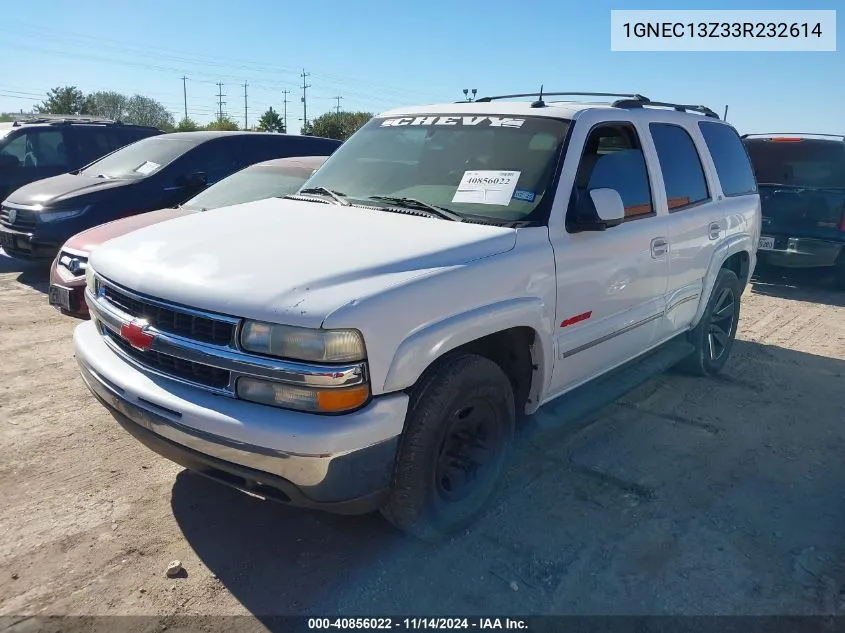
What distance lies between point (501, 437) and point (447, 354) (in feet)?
2.04

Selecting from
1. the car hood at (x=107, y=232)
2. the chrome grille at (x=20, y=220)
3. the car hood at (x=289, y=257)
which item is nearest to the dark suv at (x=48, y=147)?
the chrome grille at (x=20, y=220)

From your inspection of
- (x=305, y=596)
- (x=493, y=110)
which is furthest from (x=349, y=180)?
(x=305, y=596)

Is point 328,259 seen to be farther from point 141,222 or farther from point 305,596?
point 141,222

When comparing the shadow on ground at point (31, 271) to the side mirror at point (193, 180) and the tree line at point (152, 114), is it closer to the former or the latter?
the side mirror at point (193, 180)

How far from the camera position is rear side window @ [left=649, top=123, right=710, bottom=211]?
4320 millimetres

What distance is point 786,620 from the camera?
2.69m

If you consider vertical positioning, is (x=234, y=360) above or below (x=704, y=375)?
above

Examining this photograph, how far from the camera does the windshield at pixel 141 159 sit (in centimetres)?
805

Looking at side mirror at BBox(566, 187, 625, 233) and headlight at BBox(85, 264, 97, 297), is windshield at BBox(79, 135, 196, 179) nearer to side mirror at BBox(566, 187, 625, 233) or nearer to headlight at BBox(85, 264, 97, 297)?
headlight at BBox(85, 264, 97, 297)

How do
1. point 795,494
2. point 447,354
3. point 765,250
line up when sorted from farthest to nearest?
point 765,250 → point 795,494 → point 447,354

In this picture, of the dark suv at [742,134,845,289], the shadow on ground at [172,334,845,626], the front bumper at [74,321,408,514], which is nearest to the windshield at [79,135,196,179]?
the shadow on ground at [172,334,845,626]

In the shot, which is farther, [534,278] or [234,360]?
[534,278]

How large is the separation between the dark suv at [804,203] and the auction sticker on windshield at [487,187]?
6694 millimetres

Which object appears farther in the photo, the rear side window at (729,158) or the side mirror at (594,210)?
the rear side window at (729,158)
